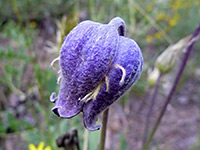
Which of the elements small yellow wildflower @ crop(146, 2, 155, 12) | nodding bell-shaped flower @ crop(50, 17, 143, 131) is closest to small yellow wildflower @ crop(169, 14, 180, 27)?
small yellow wildflower @ crop(146, 2, 155, 12)

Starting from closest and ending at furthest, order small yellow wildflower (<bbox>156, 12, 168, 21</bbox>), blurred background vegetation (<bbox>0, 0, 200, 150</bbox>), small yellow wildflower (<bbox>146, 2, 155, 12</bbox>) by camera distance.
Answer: blurred background vegetation (<bbox>0, 0, 200, 150</bbox>) < small yellow wildflower (<bbox>146, 2, 155, 12</bbox>) < small yellow wildflower (<bbox>156, 12, 168, 21</bbox>)

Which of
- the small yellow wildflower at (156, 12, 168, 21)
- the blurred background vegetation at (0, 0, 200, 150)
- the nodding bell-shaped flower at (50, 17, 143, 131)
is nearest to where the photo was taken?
the nodding bell-shaped flower at (50, 17, 143, 131)

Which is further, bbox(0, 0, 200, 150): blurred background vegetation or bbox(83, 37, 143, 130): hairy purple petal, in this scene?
bbox(0, 0, 200, 150): blurred background vegetation

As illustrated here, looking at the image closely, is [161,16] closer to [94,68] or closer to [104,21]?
[104,21]

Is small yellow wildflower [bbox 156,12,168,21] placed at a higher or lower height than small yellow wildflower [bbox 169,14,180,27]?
higher

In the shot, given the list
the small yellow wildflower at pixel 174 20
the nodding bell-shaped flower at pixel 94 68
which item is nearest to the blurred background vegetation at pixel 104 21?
the small yellow wildflower at pixel 174 20

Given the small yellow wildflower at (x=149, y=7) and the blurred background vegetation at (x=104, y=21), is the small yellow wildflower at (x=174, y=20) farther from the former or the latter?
the small yellow wildflower at (x=149, y=7)

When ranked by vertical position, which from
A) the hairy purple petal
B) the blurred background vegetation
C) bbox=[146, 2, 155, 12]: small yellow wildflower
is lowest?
the blurred background vegetation

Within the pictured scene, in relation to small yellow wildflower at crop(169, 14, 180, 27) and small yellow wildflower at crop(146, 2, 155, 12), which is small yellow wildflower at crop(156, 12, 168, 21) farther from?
small yellow wildflower at crop(146, 2, 155, 12)

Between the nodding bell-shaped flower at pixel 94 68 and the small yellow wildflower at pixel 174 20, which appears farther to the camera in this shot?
the small yellow wildflower at pixel 174 20
